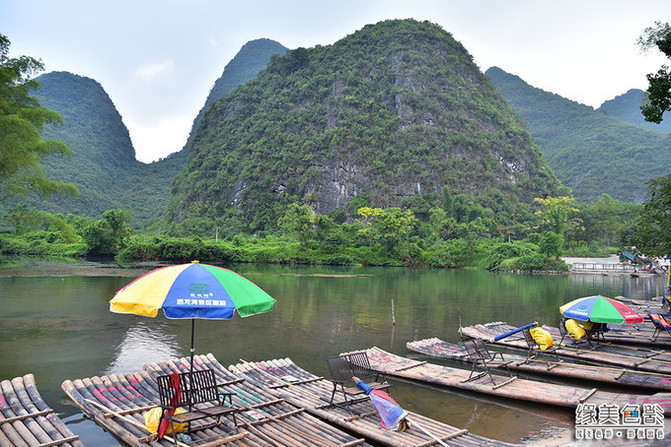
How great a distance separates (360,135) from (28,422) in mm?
101072

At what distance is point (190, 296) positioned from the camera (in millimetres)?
5594

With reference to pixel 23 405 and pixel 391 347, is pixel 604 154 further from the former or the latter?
pixel 23 405

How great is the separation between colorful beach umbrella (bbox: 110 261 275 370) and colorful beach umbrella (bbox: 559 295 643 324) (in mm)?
9225

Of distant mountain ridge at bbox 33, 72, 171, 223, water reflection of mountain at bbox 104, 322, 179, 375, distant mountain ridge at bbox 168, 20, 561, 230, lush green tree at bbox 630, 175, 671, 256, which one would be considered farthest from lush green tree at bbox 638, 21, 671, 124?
distant mountain ridge at bbox 33, 72, 171, 223

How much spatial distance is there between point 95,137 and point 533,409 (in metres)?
191

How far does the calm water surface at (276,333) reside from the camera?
8.51m

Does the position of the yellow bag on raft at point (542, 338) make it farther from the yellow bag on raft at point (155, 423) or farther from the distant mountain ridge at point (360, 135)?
the distant mountain ridge at point (360, 135)

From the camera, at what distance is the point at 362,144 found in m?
103

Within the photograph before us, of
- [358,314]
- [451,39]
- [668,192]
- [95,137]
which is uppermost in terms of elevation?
[451,39]

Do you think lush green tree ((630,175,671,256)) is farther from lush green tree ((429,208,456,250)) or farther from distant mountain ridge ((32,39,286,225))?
distant mountain ridge ((32,39,286,225))

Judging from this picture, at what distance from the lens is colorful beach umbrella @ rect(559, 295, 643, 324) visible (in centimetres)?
1118

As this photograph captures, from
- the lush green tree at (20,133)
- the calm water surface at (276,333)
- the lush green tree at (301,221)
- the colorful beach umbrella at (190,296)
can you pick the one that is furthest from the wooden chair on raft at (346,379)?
the lush green tree at (301,221)

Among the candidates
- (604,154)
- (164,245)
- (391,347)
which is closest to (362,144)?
(164,245)

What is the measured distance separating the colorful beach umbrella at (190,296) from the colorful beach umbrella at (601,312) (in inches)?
363
